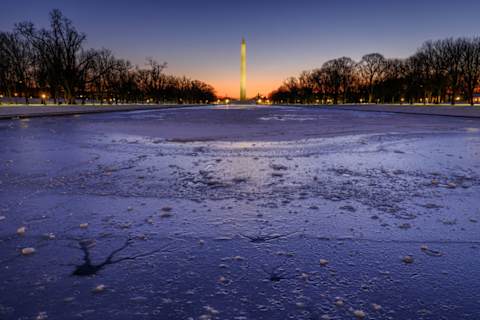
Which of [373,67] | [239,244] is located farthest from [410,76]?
[239,244]

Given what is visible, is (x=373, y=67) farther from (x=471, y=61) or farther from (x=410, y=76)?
(x=471, y=61)

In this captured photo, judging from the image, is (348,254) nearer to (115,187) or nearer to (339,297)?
(339,297)

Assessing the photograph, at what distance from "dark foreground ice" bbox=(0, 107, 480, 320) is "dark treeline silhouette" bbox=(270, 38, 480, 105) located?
199 ft

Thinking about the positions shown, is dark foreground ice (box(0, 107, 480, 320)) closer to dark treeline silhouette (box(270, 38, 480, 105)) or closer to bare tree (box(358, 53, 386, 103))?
dark treeline silhouette (box(270, 38, 480, 105))

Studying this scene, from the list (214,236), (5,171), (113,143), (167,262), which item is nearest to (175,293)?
(167,262)

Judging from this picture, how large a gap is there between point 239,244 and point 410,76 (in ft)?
285

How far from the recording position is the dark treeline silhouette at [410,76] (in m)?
60.0

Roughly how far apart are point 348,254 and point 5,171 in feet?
21.8

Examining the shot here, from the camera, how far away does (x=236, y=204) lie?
4.42 meters

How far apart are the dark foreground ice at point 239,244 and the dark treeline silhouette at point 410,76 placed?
60713 millimetres

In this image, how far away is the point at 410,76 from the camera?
7750cm

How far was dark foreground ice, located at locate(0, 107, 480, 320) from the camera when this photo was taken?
88.7 inches

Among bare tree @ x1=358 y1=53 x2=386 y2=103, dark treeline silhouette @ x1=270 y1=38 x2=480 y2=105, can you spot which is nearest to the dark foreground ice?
dark treeline silhouette @ x1=270 y1=38 x2=480 y2=105

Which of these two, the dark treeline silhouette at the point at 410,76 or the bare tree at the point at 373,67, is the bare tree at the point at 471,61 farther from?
the bare tree at the point at 373,67
